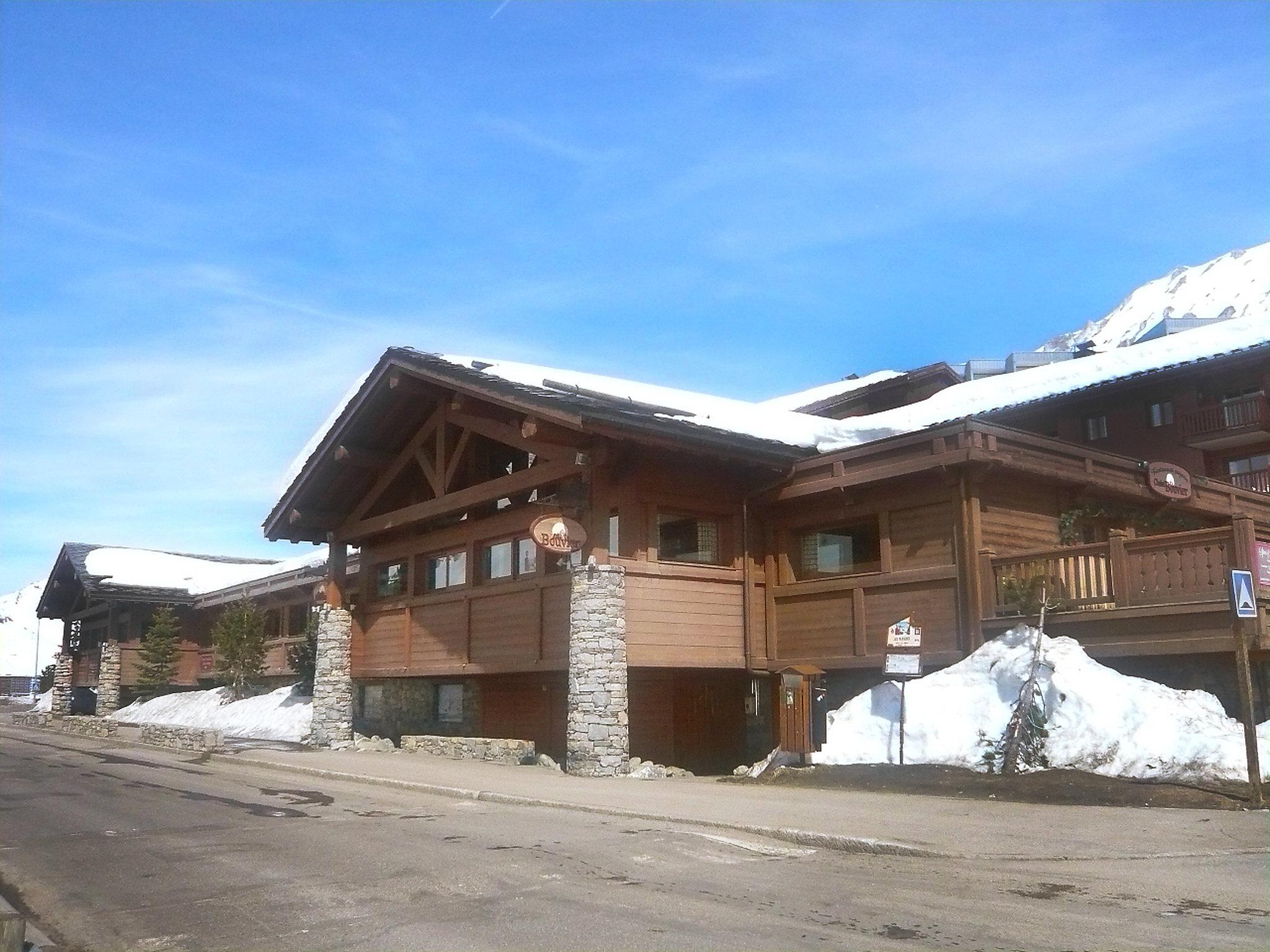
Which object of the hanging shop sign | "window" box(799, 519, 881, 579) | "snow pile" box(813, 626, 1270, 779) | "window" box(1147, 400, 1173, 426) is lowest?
"snow pile" box(813, 626, 1270, 779)

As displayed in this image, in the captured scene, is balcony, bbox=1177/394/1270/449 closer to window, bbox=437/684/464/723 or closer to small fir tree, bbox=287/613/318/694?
window, bbox=437/684/464/723

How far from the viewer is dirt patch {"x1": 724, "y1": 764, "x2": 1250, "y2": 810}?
40.5 feet

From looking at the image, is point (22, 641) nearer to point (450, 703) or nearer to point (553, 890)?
point (450, 703)

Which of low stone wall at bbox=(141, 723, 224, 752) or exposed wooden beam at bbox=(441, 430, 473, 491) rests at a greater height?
exposed wooden beam at bbox=(441, 430, 473, 491)

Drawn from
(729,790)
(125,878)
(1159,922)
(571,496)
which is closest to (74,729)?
(571,496)

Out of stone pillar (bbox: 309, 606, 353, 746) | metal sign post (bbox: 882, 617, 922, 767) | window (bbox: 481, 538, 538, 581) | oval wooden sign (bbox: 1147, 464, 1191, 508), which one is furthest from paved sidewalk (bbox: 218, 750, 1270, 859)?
oval wooden sign (bbox: 1147, 464, 1191, 508)

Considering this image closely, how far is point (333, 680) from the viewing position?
25859 mm

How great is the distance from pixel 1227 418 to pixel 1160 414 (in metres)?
2.42

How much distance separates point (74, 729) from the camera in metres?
31.9

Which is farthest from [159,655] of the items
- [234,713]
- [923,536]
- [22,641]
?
[22,641]

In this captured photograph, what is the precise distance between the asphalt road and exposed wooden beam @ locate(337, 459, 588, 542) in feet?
26.0

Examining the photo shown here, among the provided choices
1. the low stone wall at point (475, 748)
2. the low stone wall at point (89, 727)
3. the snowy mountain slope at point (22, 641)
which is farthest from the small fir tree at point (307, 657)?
the snowy mountain slope at point (22, 641)

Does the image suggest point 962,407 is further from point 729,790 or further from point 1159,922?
point 1159,922

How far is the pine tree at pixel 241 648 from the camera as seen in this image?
35.1 m
